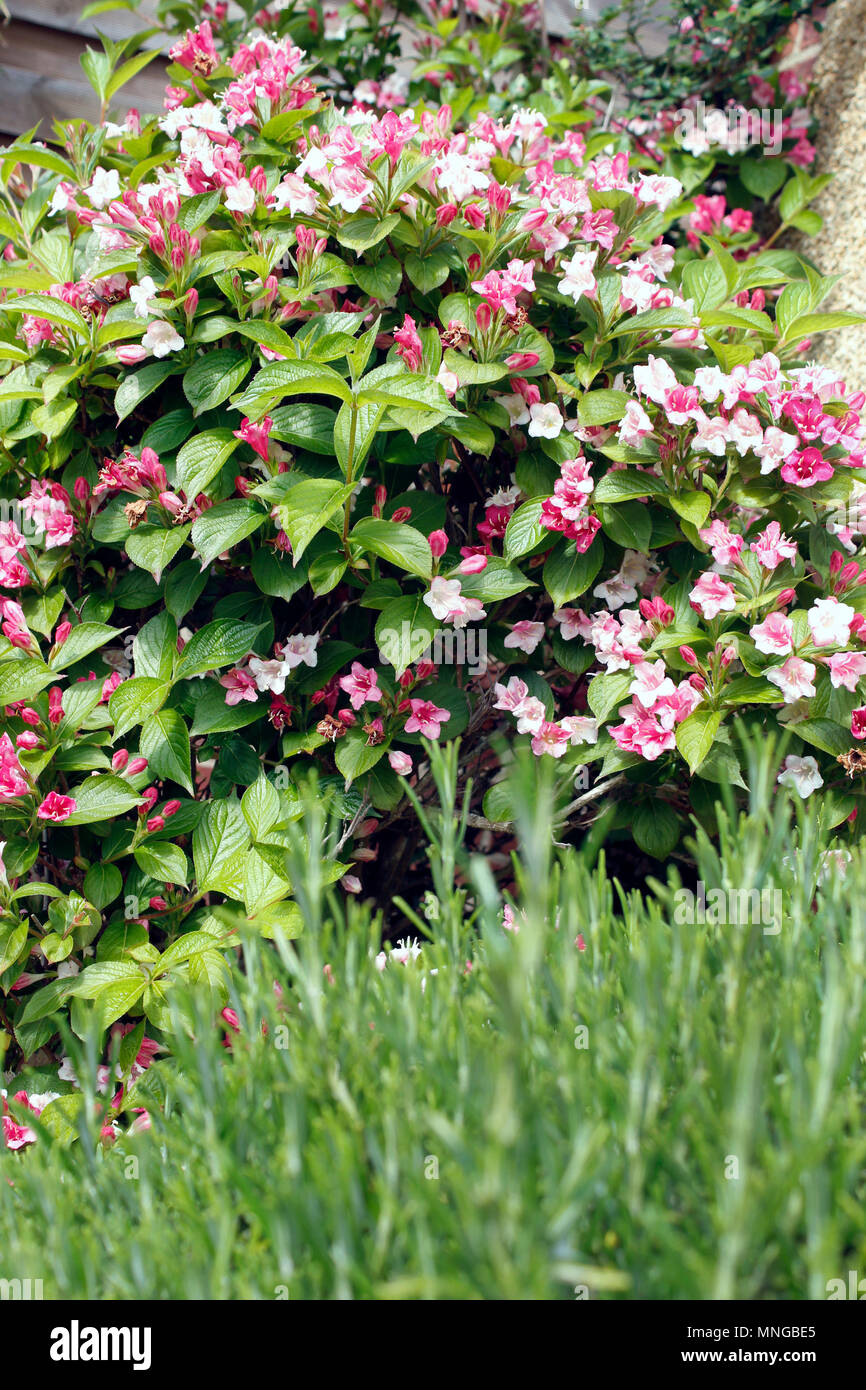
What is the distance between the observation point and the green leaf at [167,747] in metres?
1.64

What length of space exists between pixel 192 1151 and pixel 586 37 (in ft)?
11.6

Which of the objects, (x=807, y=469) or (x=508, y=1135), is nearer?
(x=508, y=1135)

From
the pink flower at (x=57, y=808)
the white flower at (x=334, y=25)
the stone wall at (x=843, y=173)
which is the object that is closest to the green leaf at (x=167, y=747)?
the pink flower at (x=57, y=808)

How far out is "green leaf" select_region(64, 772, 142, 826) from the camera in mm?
1635

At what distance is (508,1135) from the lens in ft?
1.84

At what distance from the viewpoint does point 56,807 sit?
1.64 metres

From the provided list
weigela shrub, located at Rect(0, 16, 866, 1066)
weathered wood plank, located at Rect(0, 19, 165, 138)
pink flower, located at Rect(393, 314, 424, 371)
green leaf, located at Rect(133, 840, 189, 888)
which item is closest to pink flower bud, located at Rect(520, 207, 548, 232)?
weigela shrub, located at Rect(0, 16, 866, 1066)

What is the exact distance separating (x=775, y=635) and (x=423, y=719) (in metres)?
0.58

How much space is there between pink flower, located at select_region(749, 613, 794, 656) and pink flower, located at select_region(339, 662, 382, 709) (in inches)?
24.3

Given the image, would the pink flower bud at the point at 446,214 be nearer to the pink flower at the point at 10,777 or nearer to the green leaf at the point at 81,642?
the green leaf at the point at 81,642

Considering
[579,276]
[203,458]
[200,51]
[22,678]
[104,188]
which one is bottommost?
[22,678]

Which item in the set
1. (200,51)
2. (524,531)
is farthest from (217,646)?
(200,51)

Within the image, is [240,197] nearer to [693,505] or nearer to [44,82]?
[693,505]

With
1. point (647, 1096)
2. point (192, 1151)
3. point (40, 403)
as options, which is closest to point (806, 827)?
point (647, 1096)
